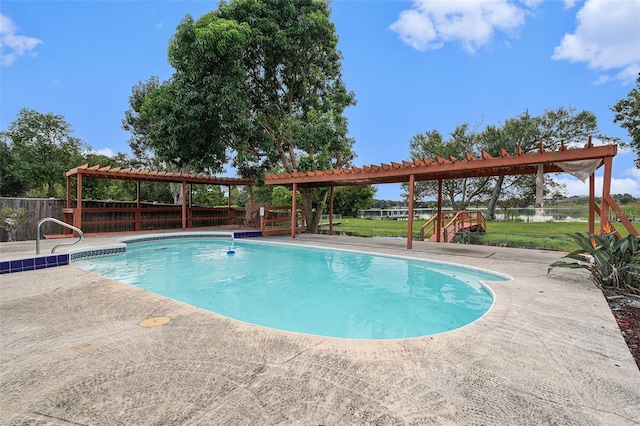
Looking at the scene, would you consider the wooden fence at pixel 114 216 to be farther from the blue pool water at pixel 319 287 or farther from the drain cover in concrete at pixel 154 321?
the drain cover in concrete at pixel 154 321

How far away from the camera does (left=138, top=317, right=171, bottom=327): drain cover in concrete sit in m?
3.18

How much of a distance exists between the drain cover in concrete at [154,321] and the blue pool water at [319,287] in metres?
1.30

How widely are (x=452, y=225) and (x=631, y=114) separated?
9.59 metres

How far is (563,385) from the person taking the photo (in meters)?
2.15

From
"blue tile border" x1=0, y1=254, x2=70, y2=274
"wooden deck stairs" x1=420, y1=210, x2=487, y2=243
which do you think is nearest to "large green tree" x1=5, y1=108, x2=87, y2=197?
"blue tile border" x1=0, y1=254, x2=70, y2=274

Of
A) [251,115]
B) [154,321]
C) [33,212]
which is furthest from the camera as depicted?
[251,115]

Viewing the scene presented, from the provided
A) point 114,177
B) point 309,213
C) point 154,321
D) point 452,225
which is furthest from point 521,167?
point 114,177

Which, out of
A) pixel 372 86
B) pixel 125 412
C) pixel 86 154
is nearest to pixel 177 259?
pixel 125 412

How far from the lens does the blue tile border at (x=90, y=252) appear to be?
19.4 feet

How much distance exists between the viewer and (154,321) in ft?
10.7

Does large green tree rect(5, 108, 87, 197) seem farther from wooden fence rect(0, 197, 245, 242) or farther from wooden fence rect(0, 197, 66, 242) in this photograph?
wooden fence rect(0, 197, 66, 242)

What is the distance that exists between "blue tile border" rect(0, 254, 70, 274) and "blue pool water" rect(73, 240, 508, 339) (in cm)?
56

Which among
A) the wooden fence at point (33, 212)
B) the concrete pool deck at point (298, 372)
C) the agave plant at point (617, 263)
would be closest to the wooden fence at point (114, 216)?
the wooden fence at point (33, 212)

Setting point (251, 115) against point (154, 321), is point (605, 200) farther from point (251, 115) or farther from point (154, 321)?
point (251, 115)
